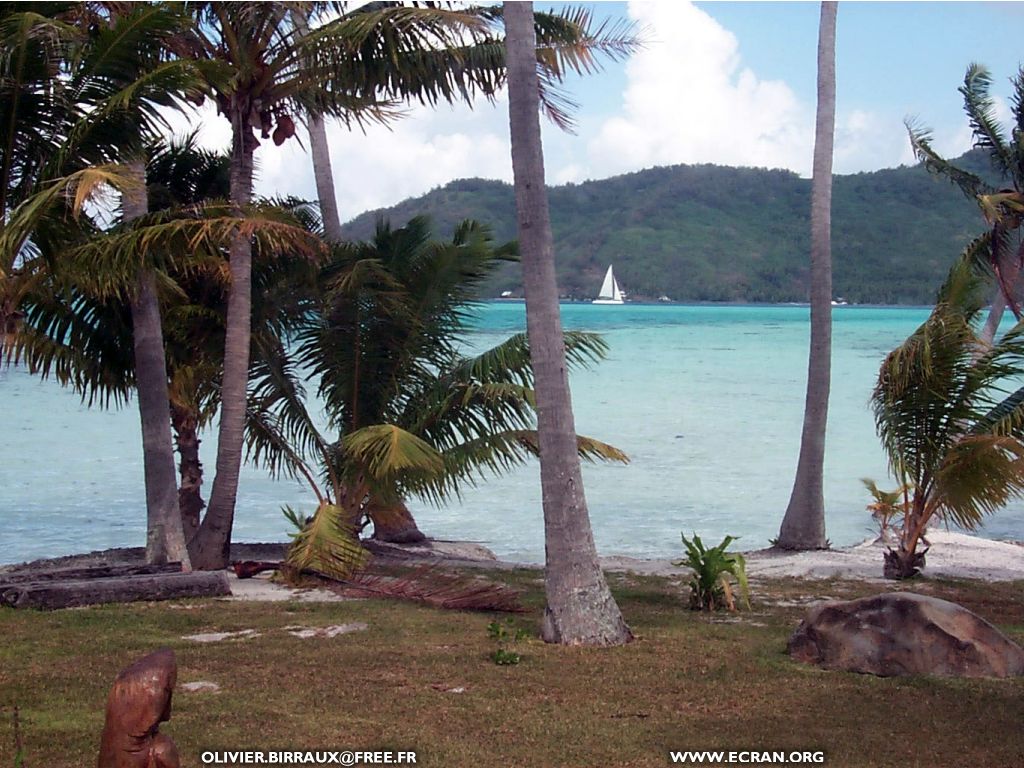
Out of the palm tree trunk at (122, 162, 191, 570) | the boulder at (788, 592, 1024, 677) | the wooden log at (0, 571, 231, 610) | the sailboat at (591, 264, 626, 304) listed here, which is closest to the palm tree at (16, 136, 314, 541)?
the palm tree trunk at (122, 162, 191, 570)

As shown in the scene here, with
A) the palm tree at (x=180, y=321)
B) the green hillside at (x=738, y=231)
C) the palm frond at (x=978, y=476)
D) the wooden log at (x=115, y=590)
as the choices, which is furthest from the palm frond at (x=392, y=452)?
the green hillside at (x=738, y=231)

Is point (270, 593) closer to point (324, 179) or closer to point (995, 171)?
point (324, 179)

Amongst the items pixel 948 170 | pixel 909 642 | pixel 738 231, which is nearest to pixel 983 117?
pixel 948 170

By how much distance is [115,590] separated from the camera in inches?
371

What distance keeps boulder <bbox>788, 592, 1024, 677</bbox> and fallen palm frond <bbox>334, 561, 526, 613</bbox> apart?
2.72m

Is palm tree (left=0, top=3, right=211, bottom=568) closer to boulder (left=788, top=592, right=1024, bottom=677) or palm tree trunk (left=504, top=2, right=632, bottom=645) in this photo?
palm tree trunk (left=504, top=2, right=632, bottom=645)

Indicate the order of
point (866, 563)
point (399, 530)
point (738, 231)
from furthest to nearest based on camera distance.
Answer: point (738, 231), point (399, 530), point (866, 563)

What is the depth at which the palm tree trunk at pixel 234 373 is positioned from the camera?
1093 cm

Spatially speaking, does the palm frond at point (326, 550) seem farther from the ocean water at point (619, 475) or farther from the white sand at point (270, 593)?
the ocean water at point (619, 475)

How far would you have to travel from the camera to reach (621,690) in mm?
6699

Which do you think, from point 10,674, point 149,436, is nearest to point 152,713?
point 10,674

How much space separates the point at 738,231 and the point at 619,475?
75036mm

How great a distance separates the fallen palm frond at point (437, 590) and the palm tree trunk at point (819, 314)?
4867 mm

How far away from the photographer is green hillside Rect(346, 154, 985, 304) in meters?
85.4
